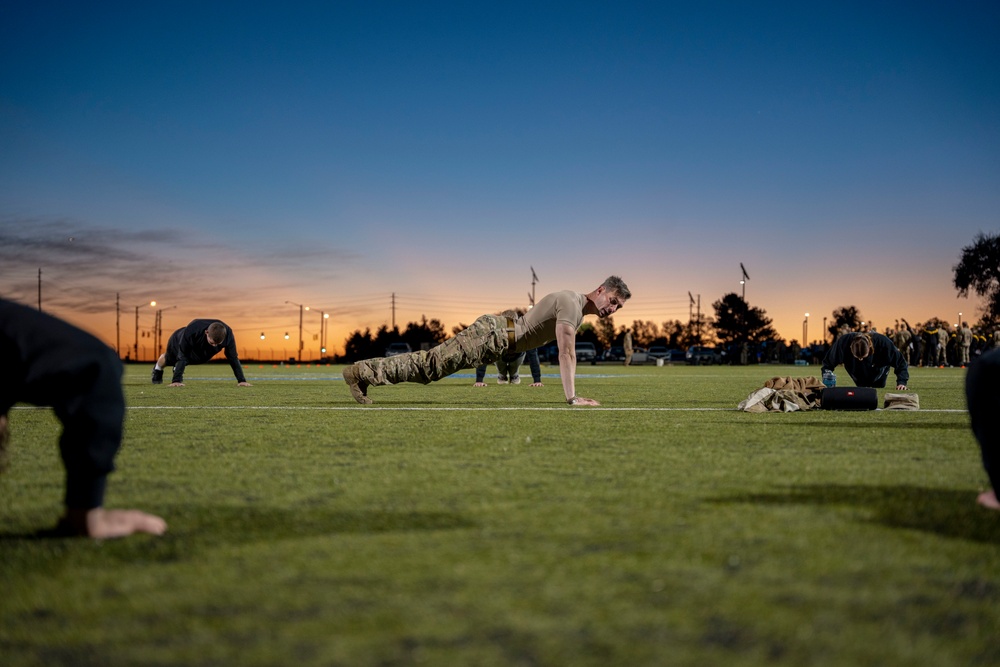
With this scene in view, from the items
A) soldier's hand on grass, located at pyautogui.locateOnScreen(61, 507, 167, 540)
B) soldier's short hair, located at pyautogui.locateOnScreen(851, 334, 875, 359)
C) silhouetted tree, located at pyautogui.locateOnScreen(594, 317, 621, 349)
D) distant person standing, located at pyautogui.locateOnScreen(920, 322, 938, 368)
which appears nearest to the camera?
soldier's hand on grass, located at pyautogui.locateOnScreen(61, 507, 167, 540)

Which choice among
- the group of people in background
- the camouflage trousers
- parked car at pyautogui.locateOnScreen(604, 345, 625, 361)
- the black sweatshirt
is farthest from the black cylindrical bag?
parked car at pyautogui.locateOnScreen(604, 345, 625, 361)

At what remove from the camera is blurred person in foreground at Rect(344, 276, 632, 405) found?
9156mm

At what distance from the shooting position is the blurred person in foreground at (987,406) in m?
3.21

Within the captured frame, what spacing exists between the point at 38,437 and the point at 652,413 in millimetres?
5945

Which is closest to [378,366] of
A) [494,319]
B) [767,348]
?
[494,319]

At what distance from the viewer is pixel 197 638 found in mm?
1896

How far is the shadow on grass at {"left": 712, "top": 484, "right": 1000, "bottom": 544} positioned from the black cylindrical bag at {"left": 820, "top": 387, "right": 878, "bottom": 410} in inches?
222

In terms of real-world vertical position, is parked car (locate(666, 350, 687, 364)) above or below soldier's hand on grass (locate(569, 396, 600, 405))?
above

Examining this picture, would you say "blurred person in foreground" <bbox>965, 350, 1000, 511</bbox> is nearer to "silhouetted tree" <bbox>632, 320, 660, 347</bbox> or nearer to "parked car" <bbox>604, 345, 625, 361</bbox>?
"parked car" <bbox>604, 345, 625, 361</bbox>

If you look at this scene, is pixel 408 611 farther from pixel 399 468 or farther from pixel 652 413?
pixel 652 413

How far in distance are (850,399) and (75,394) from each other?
8552 mm

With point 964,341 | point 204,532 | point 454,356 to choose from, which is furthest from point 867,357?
point 964,341

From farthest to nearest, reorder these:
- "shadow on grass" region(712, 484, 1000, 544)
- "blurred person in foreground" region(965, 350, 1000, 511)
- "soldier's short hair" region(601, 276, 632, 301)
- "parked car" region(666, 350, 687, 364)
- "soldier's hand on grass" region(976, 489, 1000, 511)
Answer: "parked car" region(666, 350, 687, 364), "soldier's short hair" region(601, 276, 632, 301), "soldier's hand on grass" region(976, 489, 1000, 511), "blurred person in foreground" region(965, 350, 1000, 511), "shadow on grass" region(712, 484, 1000, 544)

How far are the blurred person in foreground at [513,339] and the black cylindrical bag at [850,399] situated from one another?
265 centimetres
